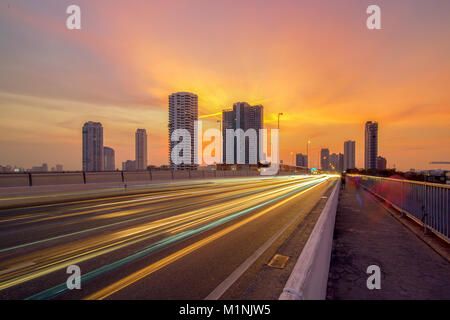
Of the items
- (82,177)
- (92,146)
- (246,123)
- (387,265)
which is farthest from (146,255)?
(246,123)

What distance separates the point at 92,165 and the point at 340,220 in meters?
122

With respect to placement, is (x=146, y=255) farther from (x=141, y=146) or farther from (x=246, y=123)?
(x=246, y=123)

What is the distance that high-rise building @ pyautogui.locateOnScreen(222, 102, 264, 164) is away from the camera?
152800 mm

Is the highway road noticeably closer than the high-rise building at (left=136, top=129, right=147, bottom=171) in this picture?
Yes

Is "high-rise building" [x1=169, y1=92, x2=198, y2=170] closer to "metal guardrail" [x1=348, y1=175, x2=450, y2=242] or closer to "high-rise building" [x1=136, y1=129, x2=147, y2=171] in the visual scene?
"high-rise building" [x1=136, y1=129, x2=147, y2=171]

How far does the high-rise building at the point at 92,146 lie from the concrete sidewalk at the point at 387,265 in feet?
394

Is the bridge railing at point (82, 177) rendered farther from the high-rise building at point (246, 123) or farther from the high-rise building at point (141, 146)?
the high-rise building at point (141, 146)

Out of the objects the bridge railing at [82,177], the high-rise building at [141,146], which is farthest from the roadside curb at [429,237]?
the high-rise building at [141,146]

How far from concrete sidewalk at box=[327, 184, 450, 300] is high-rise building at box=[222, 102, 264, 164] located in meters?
134

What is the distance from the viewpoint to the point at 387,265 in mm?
4516

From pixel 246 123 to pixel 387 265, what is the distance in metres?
177

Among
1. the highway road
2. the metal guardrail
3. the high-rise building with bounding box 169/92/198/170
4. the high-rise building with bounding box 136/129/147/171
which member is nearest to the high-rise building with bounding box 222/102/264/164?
the high-rise building with bounding box 169/92/198/170

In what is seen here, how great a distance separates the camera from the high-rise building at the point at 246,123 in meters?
153

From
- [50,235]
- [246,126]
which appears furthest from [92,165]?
[50,235]
